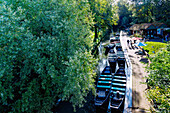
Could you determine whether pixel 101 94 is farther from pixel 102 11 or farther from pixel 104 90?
pixel 102 11

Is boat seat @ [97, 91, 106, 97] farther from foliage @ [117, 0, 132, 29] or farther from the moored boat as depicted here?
foliage @ [117, 0, 132, 29]

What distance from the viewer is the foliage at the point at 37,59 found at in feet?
24.6

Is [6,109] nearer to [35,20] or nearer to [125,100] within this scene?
[35,20]

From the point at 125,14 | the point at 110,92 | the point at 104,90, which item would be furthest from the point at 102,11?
the point at 125,14

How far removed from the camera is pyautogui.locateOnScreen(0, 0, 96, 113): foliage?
7.50 metres

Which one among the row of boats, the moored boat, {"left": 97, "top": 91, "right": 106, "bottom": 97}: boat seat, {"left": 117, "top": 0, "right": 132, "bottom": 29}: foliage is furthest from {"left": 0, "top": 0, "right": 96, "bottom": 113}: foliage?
{"left": 117, "top": 0, "right": 132, "bottom": 29}: foliage

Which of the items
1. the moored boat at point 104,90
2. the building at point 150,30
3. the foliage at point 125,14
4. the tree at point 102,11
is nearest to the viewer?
the moored boat at point 104,90

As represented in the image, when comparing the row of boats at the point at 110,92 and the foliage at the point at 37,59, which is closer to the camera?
the foliage at the point at 37,59

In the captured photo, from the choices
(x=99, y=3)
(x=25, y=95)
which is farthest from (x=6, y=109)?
(x=99, y=3)

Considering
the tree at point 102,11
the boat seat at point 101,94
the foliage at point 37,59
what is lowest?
the boat seat at point 101,94

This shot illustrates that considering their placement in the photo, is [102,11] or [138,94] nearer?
[138,94]

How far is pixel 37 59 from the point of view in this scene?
26.8 feet

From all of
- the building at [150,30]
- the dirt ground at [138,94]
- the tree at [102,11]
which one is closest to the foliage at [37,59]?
the dirt ground at [138,94]

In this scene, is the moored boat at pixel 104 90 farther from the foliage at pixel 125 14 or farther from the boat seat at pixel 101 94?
the foliage at pixel 125 14
